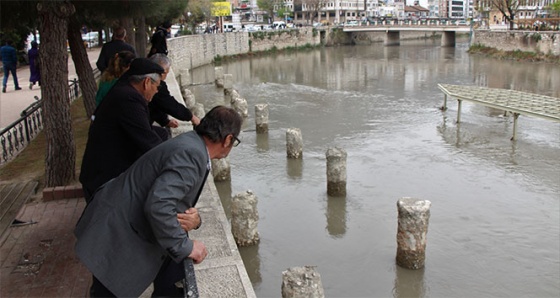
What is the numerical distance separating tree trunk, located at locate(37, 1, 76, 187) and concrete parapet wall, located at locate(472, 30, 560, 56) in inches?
1400

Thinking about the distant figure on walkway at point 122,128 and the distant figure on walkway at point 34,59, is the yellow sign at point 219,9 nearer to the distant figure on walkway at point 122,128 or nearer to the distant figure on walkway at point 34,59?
the distant figure on walkway at point 34,59

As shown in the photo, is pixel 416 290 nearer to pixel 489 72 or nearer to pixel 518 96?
pixel 518 96

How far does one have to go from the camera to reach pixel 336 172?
32.0 feet

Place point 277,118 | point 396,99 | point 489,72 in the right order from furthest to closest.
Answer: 1. point 489,72
2. point 396,99
3. point 277,118

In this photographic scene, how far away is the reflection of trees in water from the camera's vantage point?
864 centimetres

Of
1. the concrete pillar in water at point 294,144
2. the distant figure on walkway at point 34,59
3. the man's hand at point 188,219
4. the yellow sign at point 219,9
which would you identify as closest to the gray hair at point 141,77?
the man's hand at point 188,219

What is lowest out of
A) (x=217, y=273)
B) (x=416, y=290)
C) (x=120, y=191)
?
(x=416, y=290)

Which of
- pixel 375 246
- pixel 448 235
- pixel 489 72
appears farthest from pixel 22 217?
pixel 489 72

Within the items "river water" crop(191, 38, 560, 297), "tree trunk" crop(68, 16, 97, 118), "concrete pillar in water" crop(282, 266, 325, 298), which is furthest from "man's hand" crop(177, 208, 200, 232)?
"tree trunk" crop(68, 16, 97, 118)

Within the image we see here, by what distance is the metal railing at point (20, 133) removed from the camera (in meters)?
9.52

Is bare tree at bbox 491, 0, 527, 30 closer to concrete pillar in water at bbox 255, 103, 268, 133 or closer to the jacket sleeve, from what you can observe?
concrete pillar in water at bbox 255, 103, 268, 133

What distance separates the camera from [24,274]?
4.87 meters

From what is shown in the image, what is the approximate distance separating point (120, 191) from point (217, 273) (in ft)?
7.66

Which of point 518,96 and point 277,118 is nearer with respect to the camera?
point 518,96
